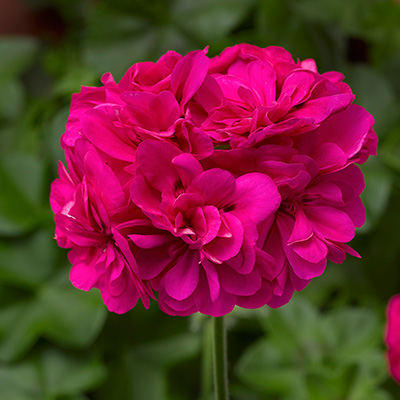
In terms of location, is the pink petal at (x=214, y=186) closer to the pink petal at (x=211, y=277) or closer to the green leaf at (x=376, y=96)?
the pink petal at (x=211, y=277)

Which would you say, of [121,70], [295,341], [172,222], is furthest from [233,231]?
[121,70]

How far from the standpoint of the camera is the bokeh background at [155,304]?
2.43 feet

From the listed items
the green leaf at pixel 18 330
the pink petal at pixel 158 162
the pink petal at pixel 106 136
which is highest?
the pink petal at pixel 158 162

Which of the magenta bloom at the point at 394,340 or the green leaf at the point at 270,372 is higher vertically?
the magenta bloom at the point at 394,340

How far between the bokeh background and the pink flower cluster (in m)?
0.35

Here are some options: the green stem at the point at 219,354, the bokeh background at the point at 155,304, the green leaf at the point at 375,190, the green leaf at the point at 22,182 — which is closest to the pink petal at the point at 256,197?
the green stem at the point at 219,354

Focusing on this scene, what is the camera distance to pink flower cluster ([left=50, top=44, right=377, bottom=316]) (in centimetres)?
28

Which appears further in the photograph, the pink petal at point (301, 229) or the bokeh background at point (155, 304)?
the bokeh background at point (155, 304)

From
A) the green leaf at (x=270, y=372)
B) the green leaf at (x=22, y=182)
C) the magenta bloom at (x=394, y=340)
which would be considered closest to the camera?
the magenta bloom at (x=394, y=340)

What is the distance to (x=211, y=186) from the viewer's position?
281 mm

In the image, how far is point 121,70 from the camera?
0.88m

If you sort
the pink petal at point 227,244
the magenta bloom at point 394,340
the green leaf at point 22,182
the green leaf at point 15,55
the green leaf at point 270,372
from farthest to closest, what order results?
the green leaf at point 15,55 → the green leaf at point 22,182 → the green leaf at point 270,372 → the magenta bloom at point 394,340 → the pink petal at point 227,244

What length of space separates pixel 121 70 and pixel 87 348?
1.42 feet

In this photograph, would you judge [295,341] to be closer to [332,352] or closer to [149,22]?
[332,352]
